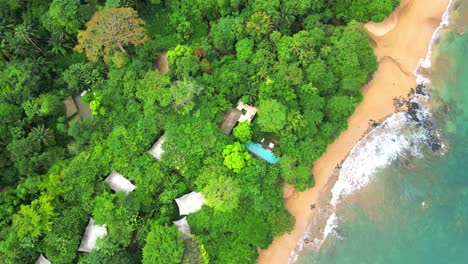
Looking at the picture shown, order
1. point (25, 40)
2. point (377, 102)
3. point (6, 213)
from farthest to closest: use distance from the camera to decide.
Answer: point (377, 102) < point (25, 40) < point (6, 213)

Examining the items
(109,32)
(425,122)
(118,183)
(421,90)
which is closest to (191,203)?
(118,183)

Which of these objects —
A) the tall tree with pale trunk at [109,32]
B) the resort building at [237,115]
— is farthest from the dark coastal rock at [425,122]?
the tall tree with pale trunk at [109,32]

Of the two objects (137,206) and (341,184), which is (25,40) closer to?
(137,206)

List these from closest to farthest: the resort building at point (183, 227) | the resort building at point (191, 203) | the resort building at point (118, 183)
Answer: the resort building at point (183, 227)
the resort building at point (191, 203)
the resort building at point (118, 183)

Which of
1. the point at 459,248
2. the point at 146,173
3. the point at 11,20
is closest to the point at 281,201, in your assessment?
the point at 146,173

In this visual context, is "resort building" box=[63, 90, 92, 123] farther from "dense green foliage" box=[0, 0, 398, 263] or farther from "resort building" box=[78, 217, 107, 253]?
"resort building" box=[78, 217, 107, 253]

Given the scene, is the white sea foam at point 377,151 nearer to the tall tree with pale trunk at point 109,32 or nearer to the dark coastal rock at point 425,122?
the dark coastal rock at point 425,122

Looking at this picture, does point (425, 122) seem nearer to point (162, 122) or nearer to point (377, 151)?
point (377, 151)
